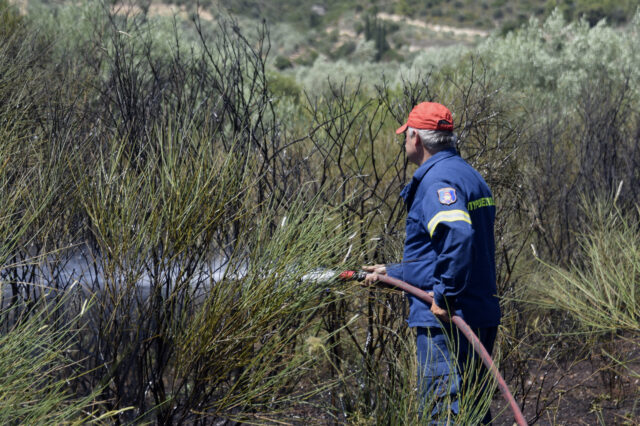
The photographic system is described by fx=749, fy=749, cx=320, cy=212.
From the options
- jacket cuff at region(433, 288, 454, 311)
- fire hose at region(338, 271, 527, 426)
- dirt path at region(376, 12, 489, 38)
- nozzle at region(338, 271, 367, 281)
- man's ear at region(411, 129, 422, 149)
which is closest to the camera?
fire hose at region(338, 271, 527, 426)

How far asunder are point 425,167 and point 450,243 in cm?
43

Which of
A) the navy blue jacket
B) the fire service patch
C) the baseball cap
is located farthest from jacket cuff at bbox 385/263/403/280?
the baseball cap

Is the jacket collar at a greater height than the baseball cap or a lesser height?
lesser

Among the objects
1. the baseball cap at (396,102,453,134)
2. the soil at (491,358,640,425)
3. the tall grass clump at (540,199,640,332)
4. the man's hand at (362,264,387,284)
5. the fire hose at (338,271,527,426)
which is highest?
the baseball cap at (396,102,453,134)

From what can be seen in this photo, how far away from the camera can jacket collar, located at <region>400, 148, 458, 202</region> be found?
3.35 meters

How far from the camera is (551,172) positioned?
8.52 metres

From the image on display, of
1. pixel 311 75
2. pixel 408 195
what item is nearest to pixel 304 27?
pixel 311 75

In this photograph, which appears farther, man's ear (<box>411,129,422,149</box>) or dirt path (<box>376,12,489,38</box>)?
dirt path (<box>376,12,489,38</box>)

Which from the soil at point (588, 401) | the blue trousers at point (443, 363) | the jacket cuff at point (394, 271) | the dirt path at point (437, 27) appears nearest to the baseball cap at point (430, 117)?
the jacket cuff at point (394, 271)

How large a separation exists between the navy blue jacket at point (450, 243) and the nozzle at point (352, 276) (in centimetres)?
15

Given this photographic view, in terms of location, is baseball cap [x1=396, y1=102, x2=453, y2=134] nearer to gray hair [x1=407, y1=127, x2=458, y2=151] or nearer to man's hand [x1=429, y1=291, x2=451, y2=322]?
gray hair [x1=407, y1=127, x2=458, y2=151]

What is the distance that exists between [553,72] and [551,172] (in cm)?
1226

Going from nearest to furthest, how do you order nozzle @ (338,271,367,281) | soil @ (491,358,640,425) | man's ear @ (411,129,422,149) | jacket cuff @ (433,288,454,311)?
jacket cuff @ (433,288,454,311) → nozzle @ (338,271,367,281) → man's ear @ (411,129,422,149) → soil @ (491,358,640,425)

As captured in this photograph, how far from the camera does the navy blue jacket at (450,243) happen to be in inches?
122
